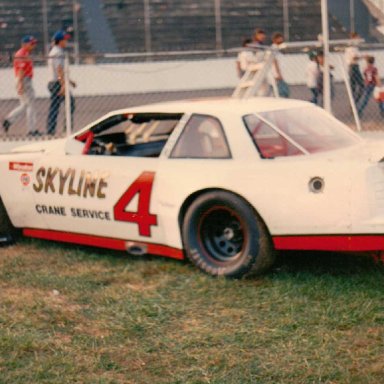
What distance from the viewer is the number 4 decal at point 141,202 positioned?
6340 mm

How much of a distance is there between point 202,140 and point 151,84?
57.7ft

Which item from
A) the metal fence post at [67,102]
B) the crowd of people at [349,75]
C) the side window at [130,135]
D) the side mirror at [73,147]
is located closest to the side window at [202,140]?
the side window at [130,135]

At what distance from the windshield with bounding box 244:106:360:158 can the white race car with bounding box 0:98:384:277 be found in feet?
0.03

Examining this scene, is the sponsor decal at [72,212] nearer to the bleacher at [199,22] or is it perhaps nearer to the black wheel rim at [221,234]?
the black wheel rim at [221,234]

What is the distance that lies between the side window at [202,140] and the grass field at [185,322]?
2.62ft

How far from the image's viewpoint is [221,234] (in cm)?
613

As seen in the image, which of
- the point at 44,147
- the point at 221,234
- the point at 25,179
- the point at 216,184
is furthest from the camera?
the point at 44,147

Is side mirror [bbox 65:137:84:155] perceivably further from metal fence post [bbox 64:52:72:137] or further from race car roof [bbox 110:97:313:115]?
metal fence post [bbox 64:52:72:137]

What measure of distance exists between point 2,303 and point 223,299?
53.0 inches

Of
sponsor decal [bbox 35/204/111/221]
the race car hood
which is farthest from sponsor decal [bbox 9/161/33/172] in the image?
sponsor decal [bbox 35/204/111/221]

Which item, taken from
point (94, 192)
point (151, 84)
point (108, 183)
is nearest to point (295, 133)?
point (108, 183)

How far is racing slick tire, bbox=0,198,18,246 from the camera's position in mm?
7309

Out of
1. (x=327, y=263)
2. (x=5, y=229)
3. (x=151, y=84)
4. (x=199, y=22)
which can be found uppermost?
(x=199, y=22)

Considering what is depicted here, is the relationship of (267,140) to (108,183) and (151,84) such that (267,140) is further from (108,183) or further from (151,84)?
(151,84)
